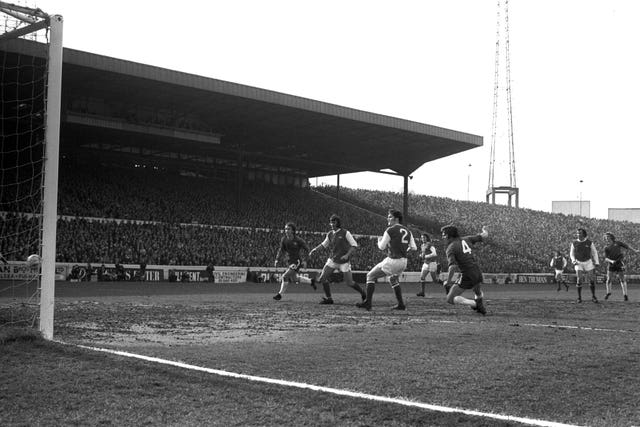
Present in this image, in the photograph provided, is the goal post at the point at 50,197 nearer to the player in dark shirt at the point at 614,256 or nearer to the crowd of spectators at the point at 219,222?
the crowd of spectators at the point at 219,222

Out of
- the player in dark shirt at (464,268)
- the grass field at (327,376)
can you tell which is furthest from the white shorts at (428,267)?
the grass field at (327,376)

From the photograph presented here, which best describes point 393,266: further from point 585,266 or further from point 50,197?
point 585,266

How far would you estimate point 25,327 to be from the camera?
844 centimetres

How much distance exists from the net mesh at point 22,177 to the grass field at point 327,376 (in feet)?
4.36

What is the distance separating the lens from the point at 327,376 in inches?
243

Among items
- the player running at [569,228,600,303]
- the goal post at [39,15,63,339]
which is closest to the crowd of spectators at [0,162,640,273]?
the goal post at [39,15,63,339]

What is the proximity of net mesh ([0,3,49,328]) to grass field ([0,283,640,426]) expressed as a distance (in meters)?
1.33

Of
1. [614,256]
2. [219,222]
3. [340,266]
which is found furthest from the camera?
[219,222]

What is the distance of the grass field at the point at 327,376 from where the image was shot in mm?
4812

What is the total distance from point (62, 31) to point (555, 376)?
690cm

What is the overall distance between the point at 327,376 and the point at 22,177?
18.6m

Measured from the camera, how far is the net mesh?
9.36 m

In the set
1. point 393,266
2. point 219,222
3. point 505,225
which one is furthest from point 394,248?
point 505,225

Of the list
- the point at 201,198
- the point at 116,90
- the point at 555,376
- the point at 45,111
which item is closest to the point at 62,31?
the point at 45,111
